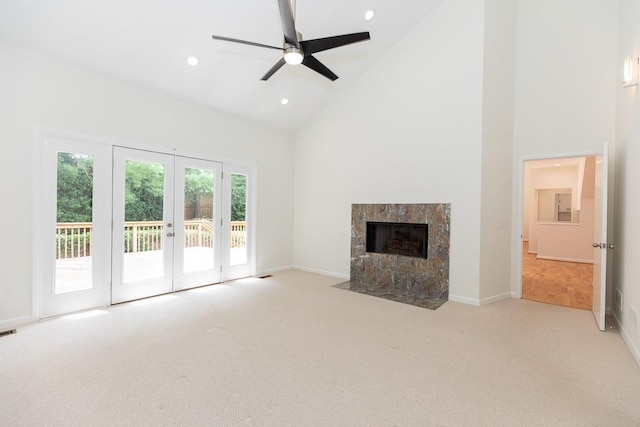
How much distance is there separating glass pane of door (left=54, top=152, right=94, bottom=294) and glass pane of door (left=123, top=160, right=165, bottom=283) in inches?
16.7

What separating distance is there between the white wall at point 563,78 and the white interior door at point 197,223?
16.2 feet

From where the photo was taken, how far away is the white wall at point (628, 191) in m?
2.78

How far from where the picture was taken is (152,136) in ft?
14.3

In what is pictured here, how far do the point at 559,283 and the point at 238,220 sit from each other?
19.9ft

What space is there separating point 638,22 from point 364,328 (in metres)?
4.20

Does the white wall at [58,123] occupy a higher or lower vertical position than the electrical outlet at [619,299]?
higher

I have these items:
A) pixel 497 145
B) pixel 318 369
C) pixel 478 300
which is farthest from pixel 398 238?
pixel 318 369

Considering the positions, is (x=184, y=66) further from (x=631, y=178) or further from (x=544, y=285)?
(x=544, y=285)

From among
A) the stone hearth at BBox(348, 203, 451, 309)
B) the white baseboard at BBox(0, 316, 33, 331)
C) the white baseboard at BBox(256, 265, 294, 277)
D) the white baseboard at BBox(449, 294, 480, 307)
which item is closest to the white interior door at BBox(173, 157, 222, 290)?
the white baseboard at BBox(256, 265, 294, 277)

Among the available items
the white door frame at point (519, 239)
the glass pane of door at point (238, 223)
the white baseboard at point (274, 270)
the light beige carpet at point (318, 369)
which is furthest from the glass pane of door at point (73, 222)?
the white door frame at point (519, 239)

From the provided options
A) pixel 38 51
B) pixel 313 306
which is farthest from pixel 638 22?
pixel 38 51

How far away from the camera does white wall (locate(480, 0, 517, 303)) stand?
13.5ft

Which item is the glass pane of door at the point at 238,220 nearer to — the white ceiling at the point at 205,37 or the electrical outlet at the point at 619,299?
the white ceiling at the point at 205,37

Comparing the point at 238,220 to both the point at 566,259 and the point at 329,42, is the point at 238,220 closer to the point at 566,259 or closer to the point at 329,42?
the point at 329,42
